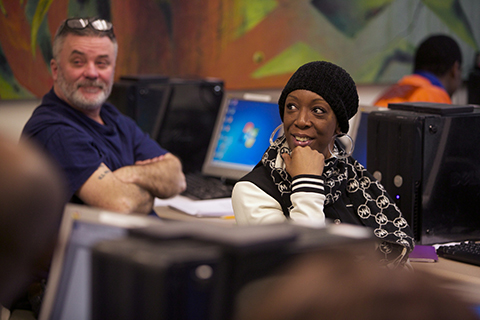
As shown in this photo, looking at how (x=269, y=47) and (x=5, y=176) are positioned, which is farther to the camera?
(x=269, y=47)

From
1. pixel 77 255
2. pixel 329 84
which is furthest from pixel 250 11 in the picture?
pixel 77 255

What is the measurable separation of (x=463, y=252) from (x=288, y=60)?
226 cm

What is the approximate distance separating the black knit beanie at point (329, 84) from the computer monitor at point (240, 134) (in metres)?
0.98

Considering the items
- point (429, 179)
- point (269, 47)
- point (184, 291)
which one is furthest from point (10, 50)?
point (184, 291)

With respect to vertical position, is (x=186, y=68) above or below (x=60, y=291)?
above

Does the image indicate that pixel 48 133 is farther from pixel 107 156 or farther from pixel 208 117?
pixel 208 117

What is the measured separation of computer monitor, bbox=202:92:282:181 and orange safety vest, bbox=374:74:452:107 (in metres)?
0.70

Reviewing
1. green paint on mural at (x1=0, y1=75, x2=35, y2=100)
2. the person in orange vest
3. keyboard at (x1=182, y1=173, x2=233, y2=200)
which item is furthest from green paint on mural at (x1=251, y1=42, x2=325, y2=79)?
green paint on mural at (x1=0, y1=75, x2=35, y2=100)

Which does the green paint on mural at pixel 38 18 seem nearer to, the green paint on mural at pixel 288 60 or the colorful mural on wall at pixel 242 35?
the colorful mural on wall at pixel 242 35

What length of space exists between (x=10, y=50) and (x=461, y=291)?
2.60 meters

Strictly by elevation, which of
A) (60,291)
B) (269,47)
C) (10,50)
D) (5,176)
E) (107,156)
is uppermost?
(269,47)

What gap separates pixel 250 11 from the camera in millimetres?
3381

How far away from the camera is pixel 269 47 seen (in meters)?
3.52

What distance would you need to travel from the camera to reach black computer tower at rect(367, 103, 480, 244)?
63.5 inches
